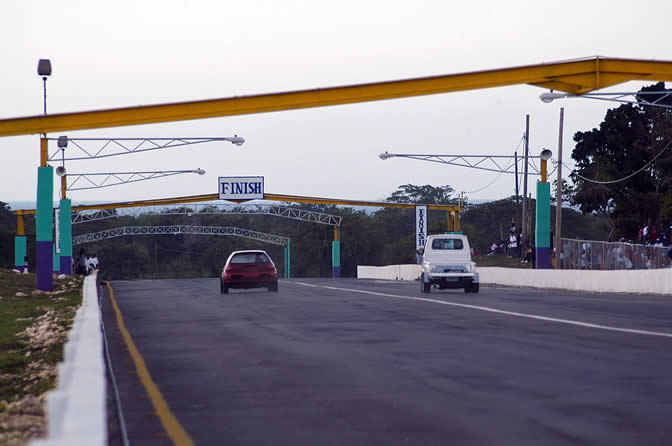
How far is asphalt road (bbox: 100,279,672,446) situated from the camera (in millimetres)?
7820

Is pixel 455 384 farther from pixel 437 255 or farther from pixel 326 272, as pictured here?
pixel 326 272

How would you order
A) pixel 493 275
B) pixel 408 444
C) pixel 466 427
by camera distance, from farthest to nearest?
pixel 493 275 < pixel 466 427 < pixel 408 444

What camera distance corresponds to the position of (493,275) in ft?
165

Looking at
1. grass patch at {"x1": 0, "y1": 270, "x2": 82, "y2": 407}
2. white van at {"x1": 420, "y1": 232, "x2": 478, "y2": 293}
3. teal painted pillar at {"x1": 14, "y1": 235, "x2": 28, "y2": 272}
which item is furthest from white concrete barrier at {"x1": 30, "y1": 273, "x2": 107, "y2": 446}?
teal painted pillar at {"x1": 14, "y1": 235, "x2": 28, "y2": 272}

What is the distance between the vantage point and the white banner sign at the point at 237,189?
77688 mm

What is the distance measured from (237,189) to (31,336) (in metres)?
59.9

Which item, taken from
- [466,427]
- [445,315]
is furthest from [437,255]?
[466,427]

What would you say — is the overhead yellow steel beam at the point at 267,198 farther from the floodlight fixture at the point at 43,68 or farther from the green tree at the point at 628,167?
the floodlight fixture at the point at 43,68

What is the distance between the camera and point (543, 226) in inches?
1811

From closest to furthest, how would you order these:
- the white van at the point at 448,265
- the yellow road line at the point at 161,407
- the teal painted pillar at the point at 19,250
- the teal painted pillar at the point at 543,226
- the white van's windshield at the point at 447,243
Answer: the yellow road line at the point at 161,407, the white van at the point at 448,265, the white van's windshield at the point at 447,243, the teal painted pillar at the point at 543,226, the teal painted pillar at the point at 19,250

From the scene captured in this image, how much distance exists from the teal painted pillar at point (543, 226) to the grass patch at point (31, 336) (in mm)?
20308

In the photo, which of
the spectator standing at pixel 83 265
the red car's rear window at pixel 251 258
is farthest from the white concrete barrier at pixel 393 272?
the red car's rear window at pixel 251 258

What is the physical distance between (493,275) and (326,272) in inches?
3513

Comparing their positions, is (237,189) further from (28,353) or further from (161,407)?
(161,407)
